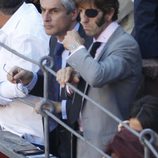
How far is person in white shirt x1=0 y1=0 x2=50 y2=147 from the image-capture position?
486cm

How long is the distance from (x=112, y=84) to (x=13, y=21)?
124 centimetres

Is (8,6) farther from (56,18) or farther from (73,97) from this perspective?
(73,97)

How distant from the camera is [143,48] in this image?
4.91 metres

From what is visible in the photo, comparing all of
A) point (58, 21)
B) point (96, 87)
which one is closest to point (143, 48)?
point (58, 21)

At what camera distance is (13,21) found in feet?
16.7

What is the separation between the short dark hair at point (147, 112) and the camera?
3.73 metres

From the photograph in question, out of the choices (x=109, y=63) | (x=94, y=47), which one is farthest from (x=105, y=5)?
(x=109, y=63)

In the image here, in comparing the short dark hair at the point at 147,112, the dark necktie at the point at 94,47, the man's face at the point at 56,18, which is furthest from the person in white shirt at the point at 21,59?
the short dark hair at the point at 147,112

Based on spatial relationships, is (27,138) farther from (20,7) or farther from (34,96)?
(20,7)

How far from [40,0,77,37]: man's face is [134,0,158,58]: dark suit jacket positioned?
494mm

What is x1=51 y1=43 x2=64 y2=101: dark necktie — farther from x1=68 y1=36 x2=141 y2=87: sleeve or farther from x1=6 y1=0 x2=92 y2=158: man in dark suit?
x1=68 y1=36 x2=141 y2=87: sleeve

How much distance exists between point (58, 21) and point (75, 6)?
28 cm

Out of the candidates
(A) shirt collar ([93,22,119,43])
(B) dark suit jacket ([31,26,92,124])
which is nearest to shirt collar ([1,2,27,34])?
(B) dark suit jacket ([31,26,92,124])

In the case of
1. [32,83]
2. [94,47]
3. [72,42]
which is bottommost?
[32,83]
